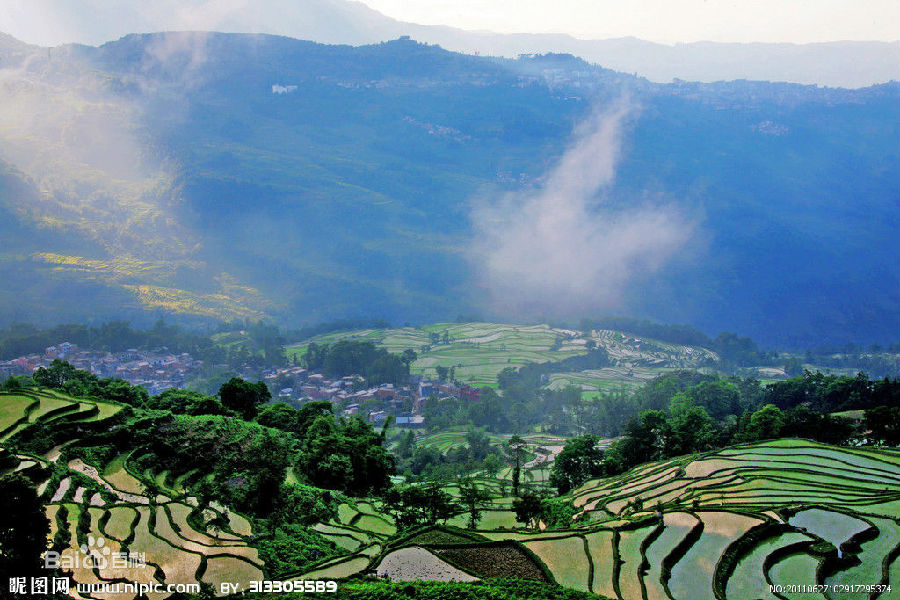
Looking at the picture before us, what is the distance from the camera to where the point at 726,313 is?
120812 mm

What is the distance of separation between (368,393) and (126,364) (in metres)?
24.2

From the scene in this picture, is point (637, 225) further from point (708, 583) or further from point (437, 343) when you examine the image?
point (708, 583)

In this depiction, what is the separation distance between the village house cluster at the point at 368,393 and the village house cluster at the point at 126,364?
876 cm

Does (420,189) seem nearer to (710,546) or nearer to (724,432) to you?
(724,432)

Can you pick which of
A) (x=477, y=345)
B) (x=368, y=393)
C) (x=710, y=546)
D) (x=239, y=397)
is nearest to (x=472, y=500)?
(x=710, y=546)

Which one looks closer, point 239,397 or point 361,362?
point 239,397

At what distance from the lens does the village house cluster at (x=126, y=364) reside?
5889 centimetres

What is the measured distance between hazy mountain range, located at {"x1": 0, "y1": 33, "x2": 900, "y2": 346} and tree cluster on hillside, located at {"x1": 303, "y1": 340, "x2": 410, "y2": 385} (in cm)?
2726

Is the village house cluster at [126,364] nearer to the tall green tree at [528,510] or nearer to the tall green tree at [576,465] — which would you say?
the tall green tree at [576,465]

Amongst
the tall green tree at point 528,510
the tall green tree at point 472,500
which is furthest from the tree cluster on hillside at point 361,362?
the tall green tree at point 528,510

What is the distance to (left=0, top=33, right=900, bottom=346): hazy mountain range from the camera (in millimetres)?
101000

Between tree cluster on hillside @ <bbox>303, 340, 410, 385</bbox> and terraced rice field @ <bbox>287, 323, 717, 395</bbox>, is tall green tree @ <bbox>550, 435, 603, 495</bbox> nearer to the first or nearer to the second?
terraced rice field @ <bbox>287, 323, 717, 395</bbox>

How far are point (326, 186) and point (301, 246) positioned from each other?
23.0 meters

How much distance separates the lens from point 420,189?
149 m
